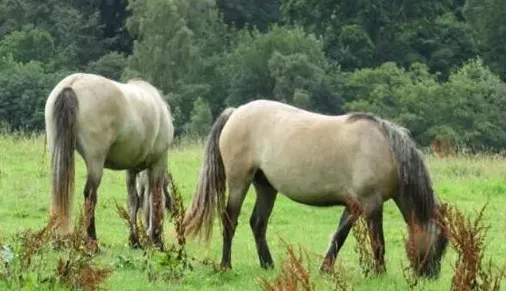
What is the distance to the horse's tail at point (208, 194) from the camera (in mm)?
9750

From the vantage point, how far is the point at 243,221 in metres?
14.3

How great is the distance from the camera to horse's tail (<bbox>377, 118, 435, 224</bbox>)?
364 inches

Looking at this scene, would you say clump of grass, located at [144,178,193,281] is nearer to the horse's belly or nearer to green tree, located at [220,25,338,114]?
the horse's belly

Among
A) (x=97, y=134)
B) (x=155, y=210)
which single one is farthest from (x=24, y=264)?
(x=97, y=134)

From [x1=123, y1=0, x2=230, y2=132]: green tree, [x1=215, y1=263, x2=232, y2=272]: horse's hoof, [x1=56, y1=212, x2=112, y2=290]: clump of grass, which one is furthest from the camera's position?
[x1=123, y1=0, x2=230, y2=132]: green tree

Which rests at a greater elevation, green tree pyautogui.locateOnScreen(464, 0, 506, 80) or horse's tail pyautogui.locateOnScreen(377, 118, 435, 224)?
horse's tail pyautogui.locateOnScreen(377, 118, 435, 224)

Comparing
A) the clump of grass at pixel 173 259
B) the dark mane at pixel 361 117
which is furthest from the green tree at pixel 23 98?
the clump of grass at pixel 173 259

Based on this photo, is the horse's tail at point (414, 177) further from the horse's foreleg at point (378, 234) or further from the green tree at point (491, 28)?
the green tree at point (491, 28)

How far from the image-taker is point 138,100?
433 inches

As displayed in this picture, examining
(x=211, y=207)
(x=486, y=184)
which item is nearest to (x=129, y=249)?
(x=211, y=207)

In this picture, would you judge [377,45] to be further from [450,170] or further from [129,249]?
[129,249]

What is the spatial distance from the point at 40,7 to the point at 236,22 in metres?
13.3

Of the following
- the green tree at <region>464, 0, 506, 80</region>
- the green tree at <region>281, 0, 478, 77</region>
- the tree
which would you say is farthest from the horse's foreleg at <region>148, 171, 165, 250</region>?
the tree

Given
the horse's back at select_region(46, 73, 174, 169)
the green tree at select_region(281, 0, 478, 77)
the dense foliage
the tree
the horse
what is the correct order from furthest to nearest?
the tree, the green tree at select_region(281, 0, 478, 77), the dense foliage, the horse, the horse's back at select_region(46, 73, 174, 169)
